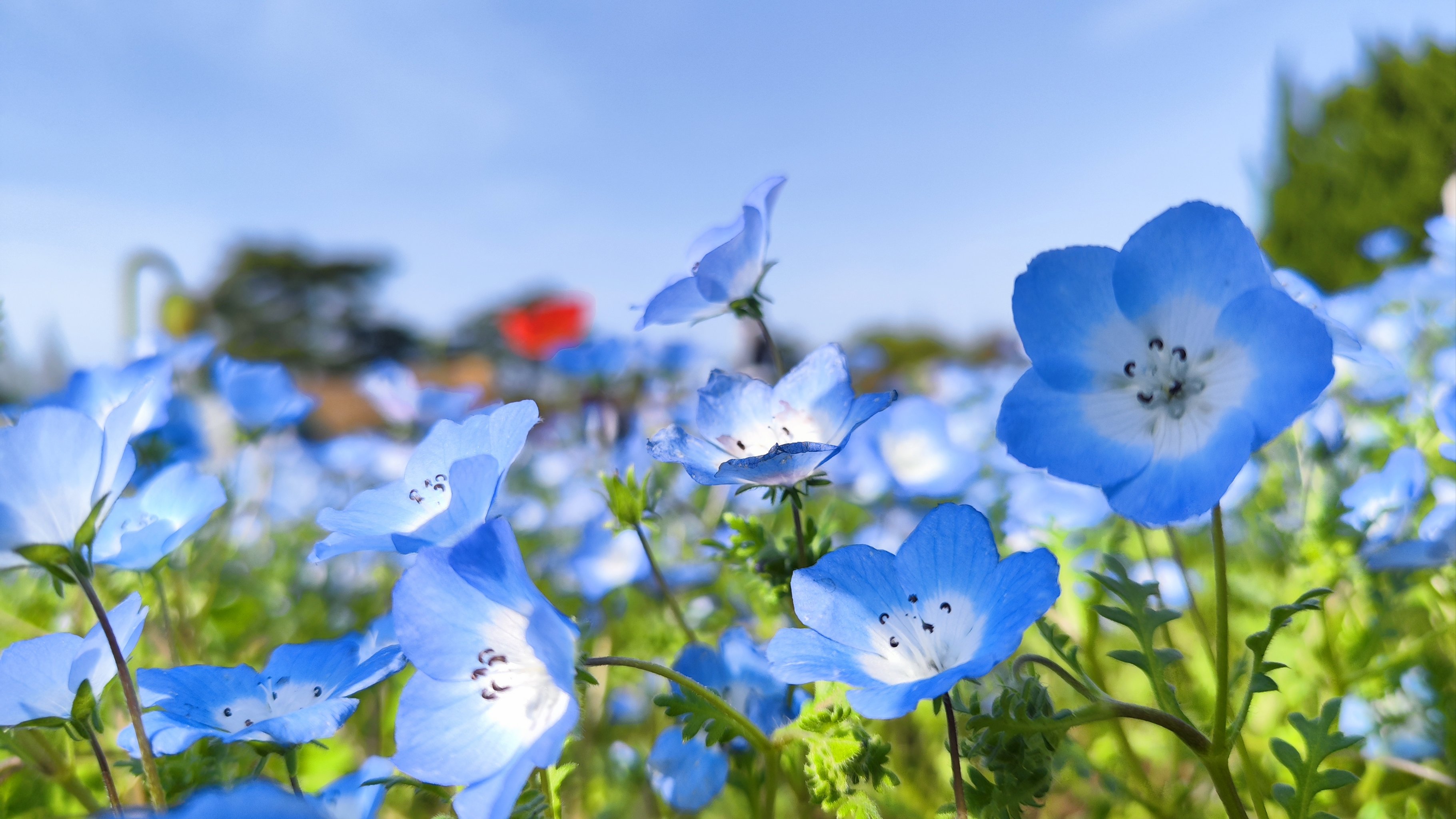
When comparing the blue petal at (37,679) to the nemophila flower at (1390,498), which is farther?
the nemophila flower at (1390,498)

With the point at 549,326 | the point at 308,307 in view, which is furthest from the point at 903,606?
the point at 308,307

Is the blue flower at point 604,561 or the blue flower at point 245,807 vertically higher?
the blue flower at point 245,807

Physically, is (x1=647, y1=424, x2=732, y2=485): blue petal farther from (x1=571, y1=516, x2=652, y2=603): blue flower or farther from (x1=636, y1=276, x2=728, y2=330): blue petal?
(x1=571, y1=516, x2=652, y2=603): blue flower

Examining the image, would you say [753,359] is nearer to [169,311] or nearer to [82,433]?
[169,311]

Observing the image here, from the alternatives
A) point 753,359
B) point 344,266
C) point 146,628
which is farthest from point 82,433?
point 344,266

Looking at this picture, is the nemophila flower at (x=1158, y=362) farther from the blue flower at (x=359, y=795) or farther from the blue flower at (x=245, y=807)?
the blue flower at (x=359, y=795)

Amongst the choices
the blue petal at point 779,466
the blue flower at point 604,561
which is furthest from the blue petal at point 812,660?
the blue flower at point 604,561
